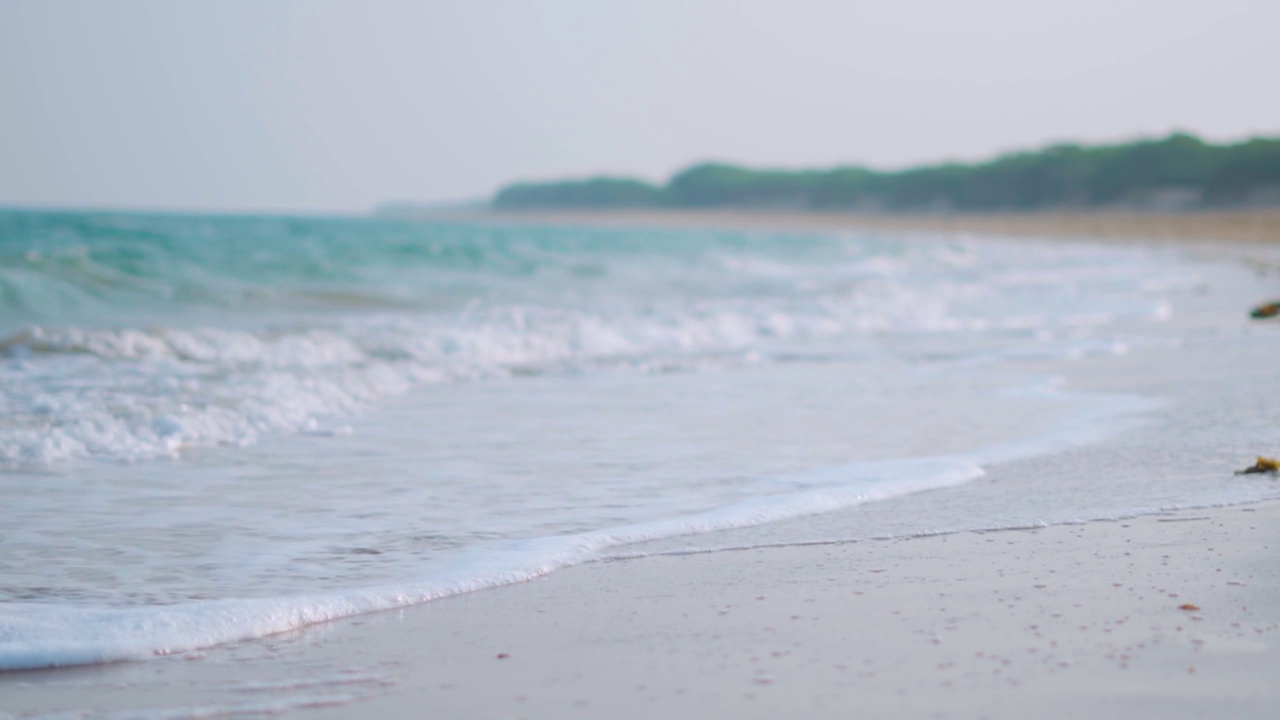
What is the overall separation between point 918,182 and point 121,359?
91867mm

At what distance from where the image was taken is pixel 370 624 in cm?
294

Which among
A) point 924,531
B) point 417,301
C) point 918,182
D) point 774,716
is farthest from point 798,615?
point 918,182

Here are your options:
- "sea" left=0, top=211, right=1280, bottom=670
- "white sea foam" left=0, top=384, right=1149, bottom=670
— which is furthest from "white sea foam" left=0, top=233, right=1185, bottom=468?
"white sea foam" left=0, top=384, right=1149, bottom=670

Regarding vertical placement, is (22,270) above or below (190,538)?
above

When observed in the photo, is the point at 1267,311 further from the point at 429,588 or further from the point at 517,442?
the point at 429,588

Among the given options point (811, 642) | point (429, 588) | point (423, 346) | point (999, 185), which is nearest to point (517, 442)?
point (429, 588)

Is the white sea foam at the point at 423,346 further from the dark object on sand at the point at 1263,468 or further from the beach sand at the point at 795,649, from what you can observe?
the dark object on sand at the point at 1263,468

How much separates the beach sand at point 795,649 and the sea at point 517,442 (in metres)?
0.25

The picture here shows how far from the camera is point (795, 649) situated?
261 cm

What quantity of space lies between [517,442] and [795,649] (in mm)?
3136

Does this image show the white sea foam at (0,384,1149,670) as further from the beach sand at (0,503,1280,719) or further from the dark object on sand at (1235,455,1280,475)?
the dark object on sand at (1235,455,1280,475)

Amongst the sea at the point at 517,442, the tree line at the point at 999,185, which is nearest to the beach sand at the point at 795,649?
the sea at the point at 517,442

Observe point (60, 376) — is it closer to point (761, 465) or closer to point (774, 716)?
point (761, 465)

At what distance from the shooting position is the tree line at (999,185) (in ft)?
213
